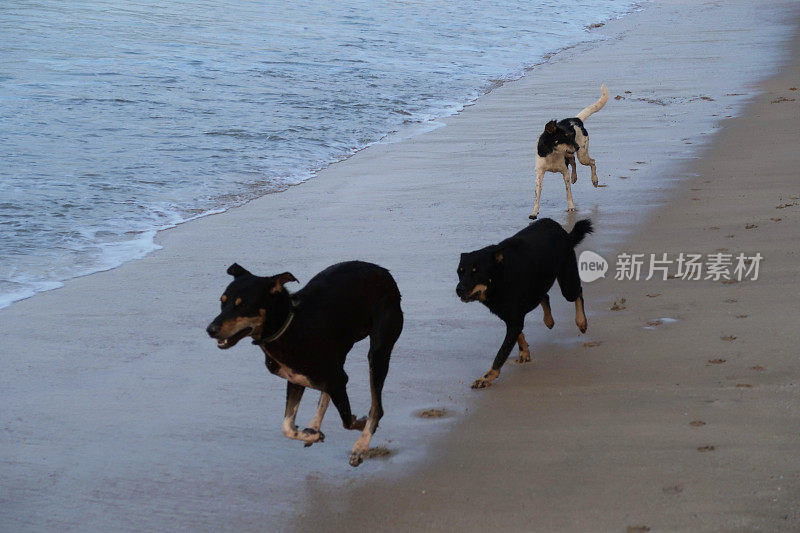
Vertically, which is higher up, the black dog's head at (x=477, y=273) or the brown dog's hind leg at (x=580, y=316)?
the black dog's head at (x=477, y=273)

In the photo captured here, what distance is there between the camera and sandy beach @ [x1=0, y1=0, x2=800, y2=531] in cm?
404

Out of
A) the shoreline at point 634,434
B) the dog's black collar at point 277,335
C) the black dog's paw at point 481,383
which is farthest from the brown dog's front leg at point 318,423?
the black dog's paw at point 481,383

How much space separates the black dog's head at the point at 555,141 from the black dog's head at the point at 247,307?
5.88m

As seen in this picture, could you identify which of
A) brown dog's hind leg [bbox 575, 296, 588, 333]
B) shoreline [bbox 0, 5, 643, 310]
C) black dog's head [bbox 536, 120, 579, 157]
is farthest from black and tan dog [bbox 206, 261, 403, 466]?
black dog's head [bbox 536, 120, 579, 157]

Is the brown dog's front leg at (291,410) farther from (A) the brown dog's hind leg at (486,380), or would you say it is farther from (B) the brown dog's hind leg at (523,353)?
(B) the brown dog's hind leg at (523,353)

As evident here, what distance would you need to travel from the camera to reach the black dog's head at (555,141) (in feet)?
31.8

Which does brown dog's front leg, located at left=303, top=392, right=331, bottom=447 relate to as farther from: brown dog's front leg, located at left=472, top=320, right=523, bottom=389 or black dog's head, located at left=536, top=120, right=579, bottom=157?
black dog's head, located at left=536, top=120, right=579, bottom=157

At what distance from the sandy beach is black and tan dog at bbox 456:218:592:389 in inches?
7.8

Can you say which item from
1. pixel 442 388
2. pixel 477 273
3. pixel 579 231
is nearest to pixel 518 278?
pixel 477 273

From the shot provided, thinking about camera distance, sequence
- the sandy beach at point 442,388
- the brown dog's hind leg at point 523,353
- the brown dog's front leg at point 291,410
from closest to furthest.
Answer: the sandy beach at point 442,388 < the brown dog's front leg at point 291,410 < the brown dog's hind leg at point 523,353

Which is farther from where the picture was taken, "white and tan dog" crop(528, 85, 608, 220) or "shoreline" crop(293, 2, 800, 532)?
"white and tan dog" crop(528, 85, 608, 220)

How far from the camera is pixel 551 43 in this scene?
2836 cm

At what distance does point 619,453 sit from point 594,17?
33839 mm

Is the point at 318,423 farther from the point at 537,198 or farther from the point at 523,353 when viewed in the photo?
the point at 537,198
